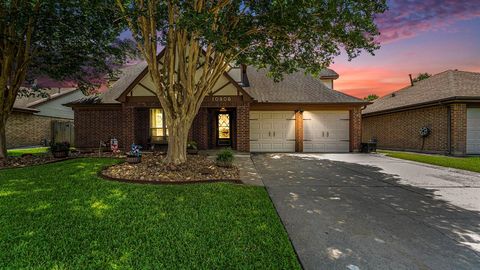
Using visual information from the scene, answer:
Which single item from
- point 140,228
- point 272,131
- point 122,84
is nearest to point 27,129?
point 122,84

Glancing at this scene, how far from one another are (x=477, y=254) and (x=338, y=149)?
12.2 metres

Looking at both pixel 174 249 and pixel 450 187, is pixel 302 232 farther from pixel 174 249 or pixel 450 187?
pixel 450 187

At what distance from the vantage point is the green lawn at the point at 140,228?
2664 millimetres

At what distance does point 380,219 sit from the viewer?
3939 millimetres

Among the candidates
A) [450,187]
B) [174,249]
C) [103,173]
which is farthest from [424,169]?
[103,173]

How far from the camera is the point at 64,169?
7.62 meters

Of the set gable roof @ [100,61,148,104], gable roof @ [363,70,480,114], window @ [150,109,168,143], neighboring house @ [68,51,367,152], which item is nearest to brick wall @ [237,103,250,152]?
neighboring house @ [68,51,367,152]

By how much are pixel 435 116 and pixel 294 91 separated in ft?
28.6

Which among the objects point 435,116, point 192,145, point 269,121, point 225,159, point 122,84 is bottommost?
point 225,159

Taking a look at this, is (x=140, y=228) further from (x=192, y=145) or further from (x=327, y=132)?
(x=327, y=132)

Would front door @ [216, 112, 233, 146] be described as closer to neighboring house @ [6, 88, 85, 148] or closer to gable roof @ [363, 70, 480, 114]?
gable roof @ [363, 70, 480, 114]

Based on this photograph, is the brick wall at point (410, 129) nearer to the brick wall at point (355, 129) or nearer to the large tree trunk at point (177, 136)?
the brick wall at point (355, 129)

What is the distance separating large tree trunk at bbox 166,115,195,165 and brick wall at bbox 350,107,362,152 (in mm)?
11150

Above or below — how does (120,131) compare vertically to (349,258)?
above
